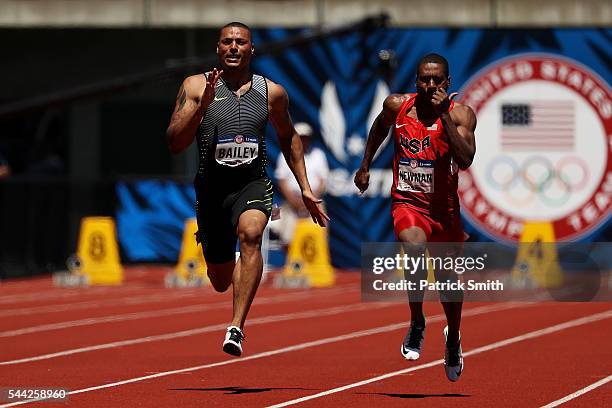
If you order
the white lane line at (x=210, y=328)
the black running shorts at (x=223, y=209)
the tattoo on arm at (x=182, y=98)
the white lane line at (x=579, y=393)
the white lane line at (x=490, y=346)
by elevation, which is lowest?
the white lane line at (x=579, y=393)

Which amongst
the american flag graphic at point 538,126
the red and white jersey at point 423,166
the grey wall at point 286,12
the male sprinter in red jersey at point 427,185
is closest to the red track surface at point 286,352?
the male sprinter in red jersey at point 427,185

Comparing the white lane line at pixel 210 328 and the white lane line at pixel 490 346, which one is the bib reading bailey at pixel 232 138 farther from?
the white lane line at pixel 210 328

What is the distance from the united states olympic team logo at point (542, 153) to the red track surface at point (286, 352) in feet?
12.6

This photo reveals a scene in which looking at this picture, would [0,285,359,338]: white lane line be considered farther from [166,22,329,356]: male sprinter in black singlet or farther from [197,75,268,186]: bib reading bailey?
[197,75,268,186]: bib reading bailey

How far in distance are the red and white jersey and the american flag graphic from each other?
12.2 meters

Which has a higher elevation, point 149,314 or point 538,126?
point 538,126

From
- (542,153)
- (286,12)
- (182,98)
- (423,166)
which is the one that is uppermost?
(286,12)

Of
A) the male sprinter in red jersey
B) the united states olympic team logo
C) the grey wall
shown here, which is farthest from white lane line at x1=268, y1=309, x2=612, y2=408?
the grey wall

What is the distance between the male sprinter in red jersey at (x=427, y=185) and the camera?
923 cm

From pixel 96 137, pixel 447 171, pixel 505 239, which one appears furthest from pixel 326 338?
pixel 96 137

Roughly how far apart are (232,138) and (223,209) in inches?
18.2

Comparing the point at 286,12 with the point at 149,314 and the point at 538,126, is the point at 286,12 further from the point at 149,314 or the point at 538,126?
the point at 149,314

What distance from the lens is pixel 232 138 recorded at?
945 cm

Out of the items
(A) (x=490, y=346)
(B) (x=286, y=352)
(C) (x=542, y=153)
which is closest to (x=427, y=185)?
(B) (x=286, y=352)
